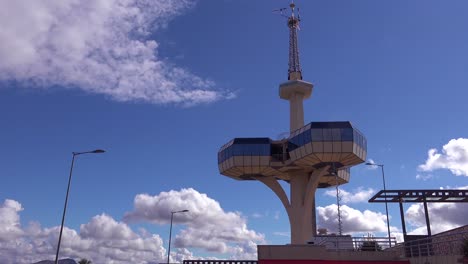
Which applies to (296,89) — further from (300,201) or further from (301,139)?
(300,201)

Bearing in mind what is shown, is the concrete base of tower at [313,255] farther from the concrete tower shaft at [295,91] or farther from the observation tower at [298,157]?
the concrete tower shaft at [295,91]

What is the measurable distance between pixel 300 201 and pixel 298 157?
10502mm

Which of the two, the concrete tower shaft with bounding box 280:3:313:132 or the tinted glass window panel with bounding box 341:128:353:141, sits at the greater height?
the concrete tower shaft with bounding box 280:3:313:132

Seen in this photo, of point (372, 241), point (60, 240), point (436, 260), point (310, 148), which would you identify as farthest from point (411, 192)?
point (60, 240)

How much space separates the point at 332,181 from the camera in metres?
82.6

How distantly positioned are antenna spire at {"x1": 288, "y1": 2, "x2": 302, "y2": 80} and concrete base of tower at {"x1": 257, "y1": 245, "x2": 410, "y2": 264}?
151 ft

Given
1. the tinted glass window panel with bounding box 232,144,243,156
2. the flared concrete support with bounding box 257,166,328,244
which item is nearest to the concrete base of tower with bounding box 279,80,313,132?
the flared concrete support with bounding box 257,166,328,244

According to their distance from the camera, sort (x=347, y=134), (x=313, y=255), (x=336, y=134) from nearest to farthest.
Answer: (x=313, y=255)
(x=347, y=134)
(x=336, y=134)

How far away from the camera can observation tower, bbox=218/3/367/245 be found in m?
62.9

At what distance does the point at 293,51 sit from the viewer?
84.6 metres

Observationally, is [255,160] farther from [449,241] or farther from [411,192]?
[449,241]

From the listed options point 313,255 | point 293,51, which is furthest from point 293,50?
point 313,255

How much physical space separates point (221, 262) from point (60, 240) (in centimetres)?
3933

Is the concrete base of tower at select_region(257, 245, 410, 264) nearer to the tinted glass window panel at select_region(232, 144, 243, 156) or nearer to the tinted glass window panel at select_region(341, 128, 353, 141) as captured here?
the tinted glass window panel at select_region(341, 128, 353, 141)
